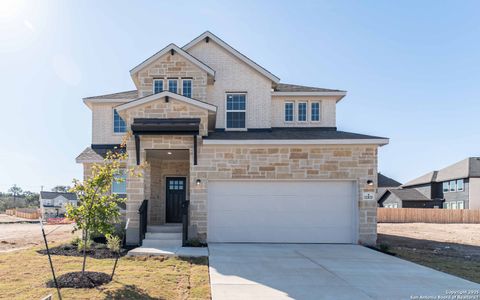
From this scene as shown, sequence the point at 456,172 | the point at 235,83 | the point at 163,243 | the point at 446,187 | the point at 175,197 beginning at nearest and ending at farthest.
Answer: the point at 163,243
the point at 175,197
the point at 235,83
the point at 456,172
the point at 446,187

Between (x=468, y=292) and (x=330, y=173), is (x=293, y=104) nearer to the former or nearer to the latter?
(x=330, y=173)

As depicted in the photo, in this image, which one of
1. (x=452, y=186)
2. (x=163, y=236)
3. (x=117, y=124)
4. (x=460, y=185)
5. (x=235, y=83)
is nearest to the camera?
(x=163, y=236)

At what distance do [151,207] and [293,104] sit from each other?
8689 millimetres

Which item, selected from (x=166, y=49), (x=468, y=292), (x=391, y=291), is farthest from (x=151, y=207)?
(x=468, y=292)

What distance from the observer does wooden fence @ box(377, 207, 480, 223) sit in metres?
A: 32.5

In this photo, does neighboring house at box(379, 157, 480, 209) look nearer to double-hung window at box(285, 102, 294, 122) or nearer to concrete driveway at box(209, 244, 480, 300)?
double-hung window at box(285, 102, 294, 122)

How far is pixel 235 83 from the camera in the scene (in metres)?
16.7

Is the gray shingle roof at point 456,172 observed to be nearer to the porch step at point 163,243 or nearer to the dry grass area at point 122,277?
the porch step at point 163,243

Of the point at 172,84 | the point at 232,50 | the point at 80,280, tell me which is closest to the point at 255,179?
the point at 172,84

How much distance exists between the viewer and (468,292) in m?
6.92

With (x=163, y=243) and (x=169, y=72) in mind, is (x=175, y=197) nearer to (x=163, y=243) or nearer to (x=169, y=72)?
(x=163, y=243)

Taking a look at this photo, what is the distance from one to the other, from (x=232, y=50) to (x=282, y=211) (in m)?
8.41

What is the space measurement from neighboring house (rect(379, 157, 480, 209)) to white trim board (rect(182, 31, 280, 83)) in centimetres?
3227

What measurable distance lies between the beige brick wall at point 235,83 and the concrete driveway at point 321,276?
722cm
